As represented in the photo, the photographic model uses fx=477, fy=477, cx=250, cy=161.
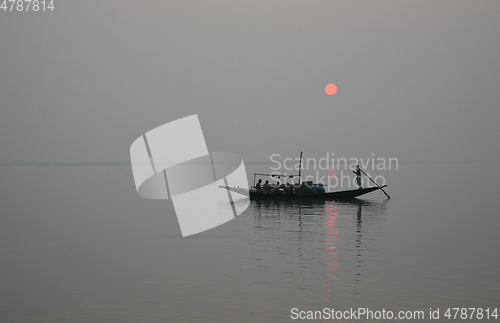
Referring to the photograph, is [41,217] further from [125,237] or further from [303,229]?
[303,229]

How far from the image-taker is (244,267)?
2247 centimetres

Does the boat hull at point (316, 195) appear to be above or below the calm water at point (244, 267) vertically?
below

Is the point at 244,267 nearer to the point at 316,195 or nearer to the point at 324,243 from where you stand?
the point at 324,243

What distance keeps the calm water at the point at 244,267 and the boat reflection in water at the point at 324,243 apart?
3.3 inches

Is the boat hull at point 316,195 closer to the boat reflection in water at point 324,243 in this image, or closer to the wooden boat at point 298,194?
the wooden boat at point 298,194

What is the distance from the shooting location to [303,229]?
34219 millimetres

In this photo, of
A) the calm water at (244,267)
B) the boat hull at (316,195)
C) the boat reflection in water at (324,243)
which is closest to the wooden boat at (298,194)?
the boat hull at (316,195)

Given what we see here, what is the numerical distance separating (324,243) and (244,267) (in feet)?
25.3

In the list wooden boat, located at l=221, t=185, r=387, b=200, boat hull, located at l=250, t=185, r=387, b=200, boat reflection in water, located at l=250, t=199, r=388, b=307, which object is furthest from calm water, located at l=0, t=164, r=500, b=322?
boat hull, located at l=250, t=185, r=387, b=200

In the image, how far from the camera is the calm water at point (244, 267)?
1708 cm

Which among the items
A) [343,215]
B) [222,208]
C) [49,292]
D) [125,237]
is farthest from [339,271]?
[222,208]

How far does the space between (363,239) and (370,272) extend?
8.98 metres

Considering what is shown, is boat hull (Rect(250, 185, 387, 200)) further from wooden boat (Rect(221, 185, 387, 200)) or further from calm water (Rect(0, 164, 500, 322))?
calm water (Rect(0, 164, 500, 322))

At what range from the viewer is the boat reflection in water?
19.6 meters
